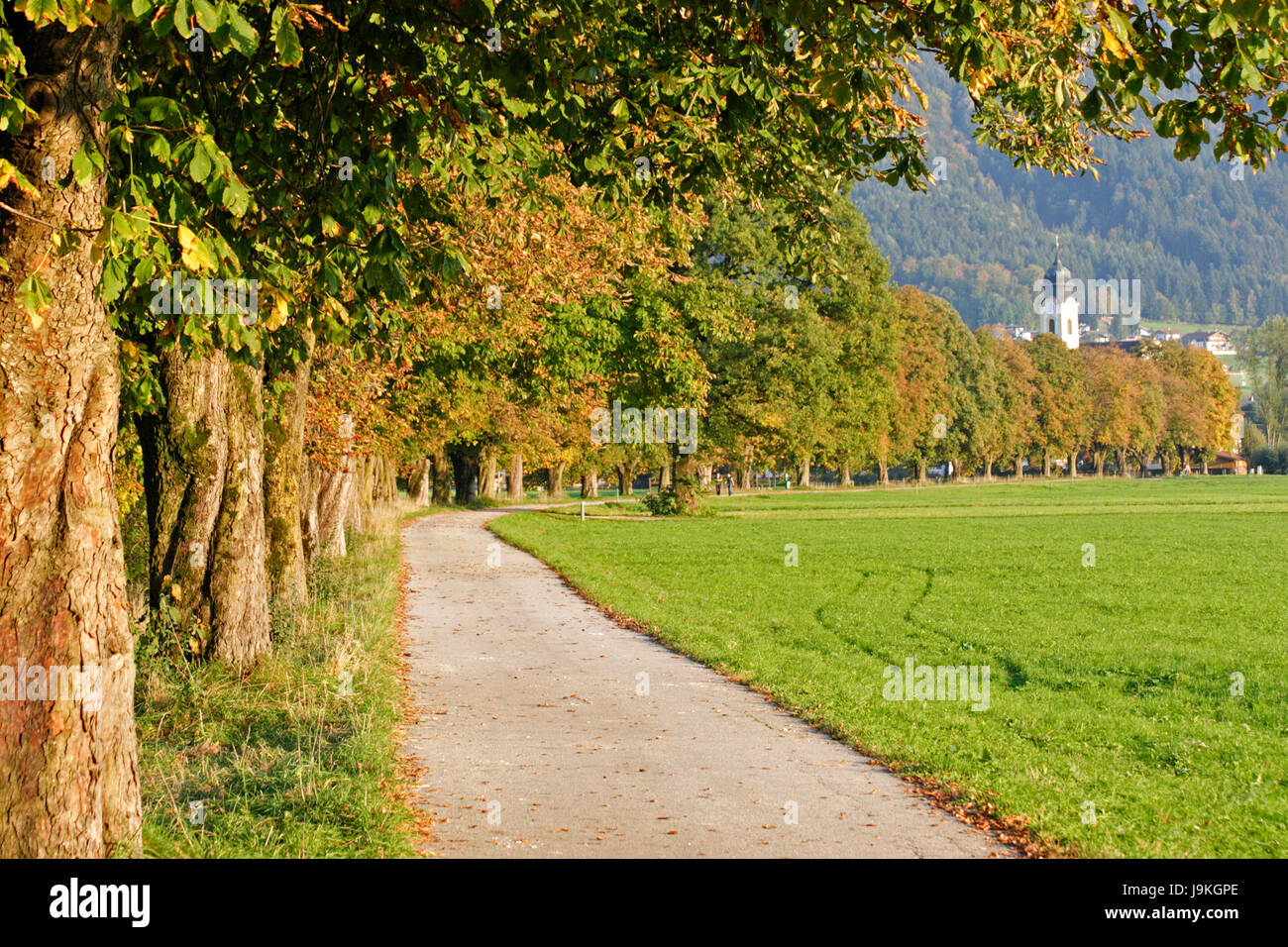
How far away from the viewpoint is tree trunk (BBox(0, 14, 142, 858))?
5508 mm

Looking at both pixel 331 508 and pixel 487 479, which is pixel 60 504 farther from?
pixel 487 479

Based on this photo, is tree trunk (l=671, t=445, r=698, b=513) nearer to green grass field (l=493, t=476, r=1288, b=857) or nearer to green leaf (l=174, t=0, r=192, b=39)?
green grass field (l=493, t=476, r=1288, b=857)

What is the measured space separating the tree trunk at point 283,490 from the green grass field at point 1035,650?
16.1 ft

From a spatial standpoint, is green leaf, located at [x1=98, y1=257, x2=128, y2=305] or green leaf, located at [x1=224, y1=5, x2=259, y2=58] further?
green leaf, located at [x1=98, y1=257, x2=128, y2=305]

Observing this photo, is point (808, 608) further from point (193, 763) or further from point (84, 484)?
point (84, 484)

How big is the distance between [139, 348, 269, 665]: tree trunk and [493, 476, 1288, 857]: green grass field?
524 centimetres

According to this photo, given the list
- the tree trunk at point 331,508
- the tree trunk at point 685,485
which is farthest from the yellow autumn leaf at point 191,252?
the tree trunk at point 685,485

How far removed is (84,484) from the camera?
574 cm

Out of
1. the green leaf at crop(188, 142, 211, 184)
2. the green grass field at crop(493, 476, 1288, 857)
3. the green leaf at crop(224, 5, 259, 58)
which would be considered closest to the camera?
the green leaf at crop(224, 5, 259, 58)

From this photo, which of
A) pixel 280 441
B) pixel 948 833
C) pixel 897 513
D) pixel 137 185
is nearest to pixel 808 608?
pixel 280 441

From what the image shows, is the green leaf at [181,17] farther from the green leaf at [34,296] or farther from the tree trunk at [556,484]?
the tree trunk at [556,484]

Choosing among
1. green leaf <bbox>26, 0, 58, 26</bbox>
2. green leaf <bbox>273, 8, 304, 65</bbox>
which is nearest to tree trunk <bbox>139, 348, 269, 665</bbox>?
green leaf <bbox>273, 8, 304, 65</bbox>

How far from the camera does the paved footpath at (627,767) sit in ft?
22.2

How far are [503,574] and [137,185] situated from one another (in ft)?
59.3
